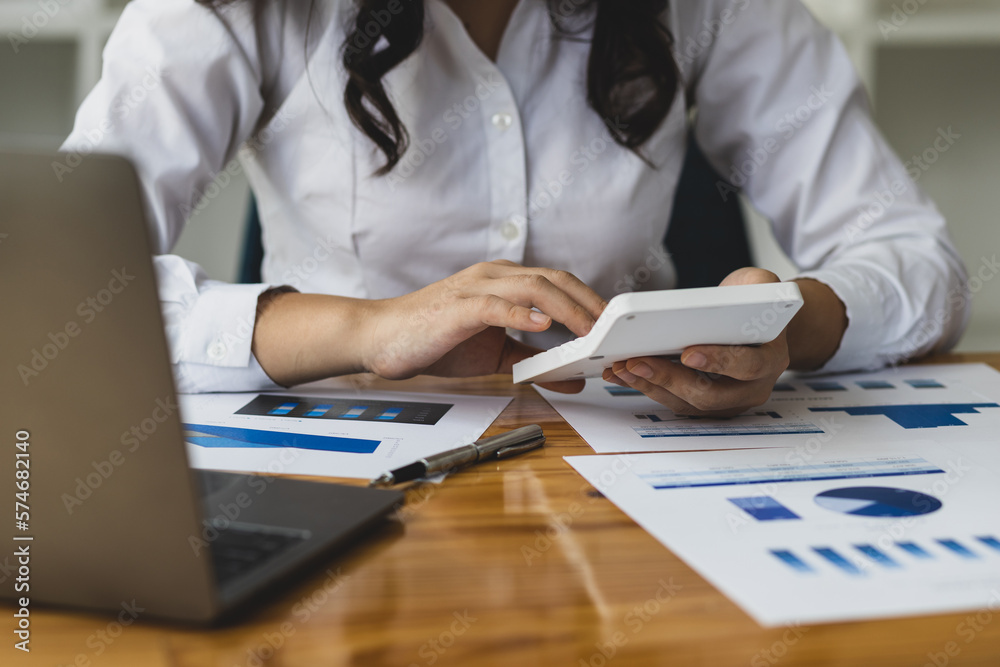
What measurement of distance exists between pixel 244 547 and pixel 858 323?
2.32 ft

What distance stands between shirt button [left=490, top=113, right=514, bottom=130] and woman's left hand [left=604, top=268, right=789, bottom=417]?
1.29 feet

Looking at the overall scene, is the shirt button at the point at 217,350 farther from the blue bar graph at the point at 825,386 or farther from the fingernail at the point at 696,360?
the blue bar graph at the point at 825,386

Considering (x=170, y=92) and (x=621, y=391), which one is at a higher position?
(x=170, y=92)

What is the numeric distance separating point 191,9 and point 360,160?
0.80 feet

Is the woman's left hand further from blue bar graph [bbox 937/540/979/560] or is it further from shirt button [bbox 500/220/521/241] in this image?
shirt button [bbox 500/220/521/241]

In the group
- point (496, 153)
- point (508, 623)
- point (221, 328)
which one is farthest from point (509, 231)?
point (508, 623)

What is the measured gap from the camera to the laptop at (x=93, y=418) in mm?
284

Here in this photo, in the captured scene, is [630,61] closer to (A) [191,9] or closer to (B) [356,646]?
(A) [191,9]

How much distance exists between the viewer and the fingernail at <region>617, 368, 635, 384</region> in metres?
0.63

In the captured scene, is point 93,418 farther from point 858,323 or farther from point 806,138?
point 806,138

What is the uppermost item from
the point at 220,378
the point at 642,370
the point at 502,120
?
the point at 502,120

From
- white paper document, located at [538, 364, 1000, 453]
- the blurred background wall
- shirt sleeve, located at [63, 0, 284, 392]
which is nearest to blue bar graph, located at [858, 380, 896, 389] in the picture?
white paper document, located at [538, 364, 1000, 453]

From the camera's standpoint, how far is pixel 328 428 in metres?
0.63

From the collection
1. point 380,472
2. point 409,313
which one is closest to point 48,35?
point 409,313
